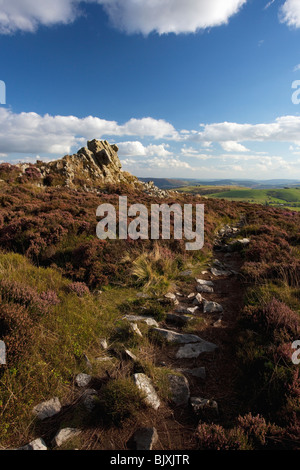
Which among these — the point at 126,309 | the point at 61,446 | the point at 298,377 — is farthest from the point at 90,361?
the point at 298,377

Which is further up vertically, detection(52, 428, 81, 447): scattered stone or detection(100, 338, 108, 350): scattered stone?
detection(100, 338, 108, 350): scattered stone

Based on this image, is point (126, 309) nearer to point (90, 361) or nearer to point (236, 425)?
point (90, 361)

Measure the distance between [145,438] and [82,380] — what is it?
5.01 feet

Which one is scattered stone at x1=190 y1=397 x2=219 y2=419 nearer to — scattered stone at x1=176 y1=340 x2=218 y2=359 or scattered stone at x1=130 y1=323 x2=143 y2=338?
scattered stone at x1=176 y1=340 x2=218 y2=359

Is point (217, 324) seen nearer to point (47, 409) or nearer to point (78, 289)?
point (78, 289)

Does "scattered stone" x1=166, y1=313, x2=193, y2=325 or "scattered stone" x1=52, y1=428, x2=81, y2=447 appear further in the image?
"scattered stone" x1=166, y1=313, x2=193, y2=325

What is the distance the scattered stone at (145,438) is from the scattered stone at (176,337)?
2388 millimetres

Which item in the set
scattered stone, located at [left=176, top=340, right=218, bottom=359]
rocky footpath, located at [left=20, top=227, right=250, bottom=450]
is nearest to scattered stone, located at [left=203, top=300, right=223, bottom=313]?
rocky footpath, located at [left=20, top=227, right=250, bottom=450]

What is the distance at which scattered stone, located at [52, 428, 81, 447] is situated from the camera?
9.86 ft

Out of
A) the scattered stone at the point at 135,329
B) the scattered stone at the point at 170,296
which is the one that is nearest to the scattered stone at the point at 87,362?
the scattered stone at the point at 135,329

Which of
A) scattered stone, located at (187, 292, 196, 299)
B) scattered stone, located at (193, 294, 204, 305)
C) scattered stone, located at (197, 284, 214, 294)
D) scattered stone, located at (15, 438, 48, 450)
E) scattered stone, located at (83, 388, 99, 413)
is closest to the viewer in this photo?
scattered stone, located at (15, 438, 48, 450)

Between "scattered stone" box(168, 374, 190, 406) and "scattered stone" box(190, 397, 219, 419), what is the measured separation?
180 mm

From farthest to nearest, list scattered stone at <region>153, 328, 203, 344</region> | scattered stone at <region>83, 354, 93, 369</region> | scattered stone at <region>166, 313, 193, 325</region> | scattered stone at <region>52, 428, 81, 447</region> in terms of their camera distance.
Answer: scattered stone at <region>166, 313, 193, 325</region>, scattered stone at <region>153, 328, 203, 344</region>, scattered stone at <region>83, 354, 93, 369</region>, scattered stone at <region>52, 428, 81, 447</region>

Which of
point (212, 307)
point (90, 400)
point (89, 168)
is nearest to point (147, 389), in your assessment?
point (90, 400)
